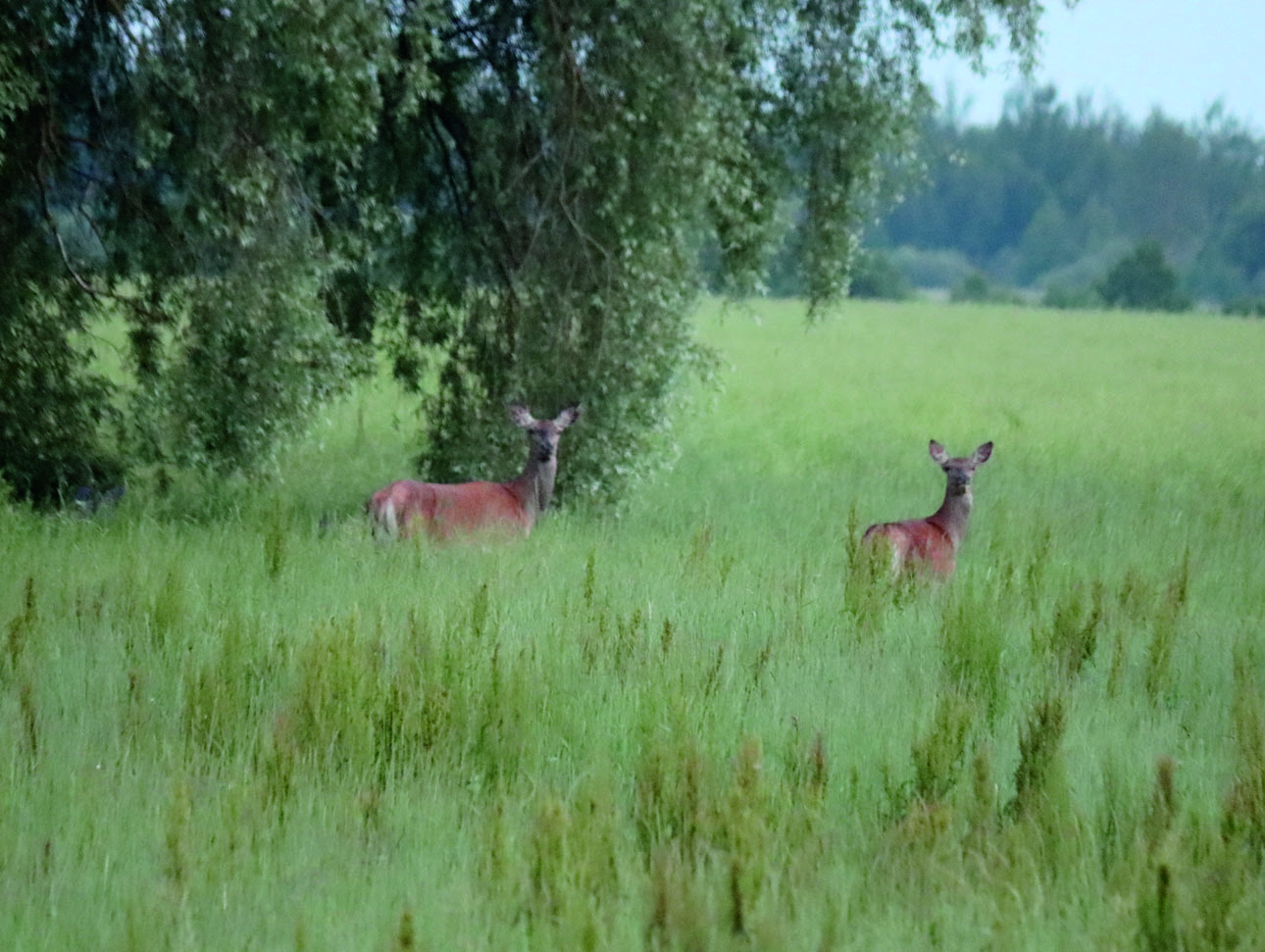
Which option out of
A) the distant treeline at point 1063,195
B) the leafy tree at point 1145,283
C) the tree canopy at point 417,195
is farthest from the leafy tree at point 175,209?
the distant treeline at point 1063,195

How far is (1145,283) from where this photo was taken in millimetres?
70438

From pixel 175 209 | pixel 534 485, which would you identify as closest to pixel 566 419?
pixel 534 485

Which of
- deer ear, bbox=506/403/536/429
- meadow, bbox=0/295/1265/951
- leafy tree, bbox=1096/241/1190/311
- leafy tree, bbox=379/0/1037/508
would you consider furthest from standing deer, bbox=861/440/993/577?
leafy tree, bbox=1096/241/1190/311

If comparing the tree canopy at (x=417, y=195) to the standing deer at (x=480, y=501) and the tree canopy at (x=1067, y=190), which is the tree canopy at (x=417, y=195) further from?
the tree canopy at (x=1067, y=190)

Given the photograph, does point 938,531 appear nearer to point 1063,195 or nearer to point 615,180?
point 615,180

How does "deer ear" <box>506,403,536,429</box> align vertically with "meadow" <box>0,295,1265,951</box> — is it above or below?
above

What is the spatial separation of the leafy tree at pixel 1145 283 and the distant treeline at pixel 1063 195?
1263 centimetres

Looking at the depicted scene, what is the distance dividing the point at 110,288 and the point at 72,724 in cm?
665

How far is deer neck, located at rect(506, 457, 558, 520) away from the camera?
1148 centimetres

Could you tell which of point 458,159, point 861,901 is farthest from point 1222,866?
point 458,159

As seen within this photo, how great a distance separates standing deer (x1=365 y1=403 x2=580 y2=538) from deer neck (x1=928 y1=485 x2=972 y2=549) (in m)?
2.72

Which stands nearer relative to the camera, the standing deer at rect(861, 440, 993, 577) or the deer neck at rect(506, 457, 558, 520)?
the standing deer at rect(861, 440, 993, 577)

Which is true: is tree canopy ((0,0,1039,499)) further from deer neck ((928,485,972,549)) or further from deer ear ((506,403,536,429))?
deer neck ((928,485,972,549))

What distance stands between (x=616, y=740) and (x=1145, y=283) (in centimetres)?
6824
